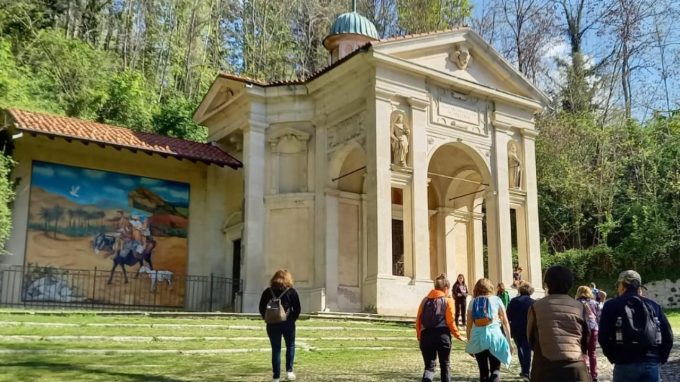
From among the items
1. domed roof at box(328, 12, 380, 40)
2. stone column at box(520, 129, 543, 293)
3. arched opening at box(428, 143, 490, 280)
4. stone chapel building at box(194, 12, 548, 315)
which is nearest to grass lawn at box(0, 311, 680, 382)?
stone chapel building at box(194, 12, 548, 315)

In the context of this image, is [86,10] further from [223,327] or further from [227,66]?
[223,327]

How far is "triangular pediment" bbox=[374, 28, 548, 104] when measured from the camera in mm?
21250

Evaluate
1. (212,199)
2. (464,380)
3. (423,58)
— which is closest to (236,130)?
(212,199)

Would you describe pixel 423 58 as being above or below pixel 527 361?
above

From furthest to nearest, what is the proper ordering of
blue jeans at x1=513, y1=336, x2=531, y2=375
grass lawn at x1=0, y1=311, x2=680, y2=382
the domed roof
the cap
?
the domed roof, blue jeans at x1=513, y1=336, x2=531, y2=375, grass lawn at x1=0, y1=311, x2=680, y2=382, the cap

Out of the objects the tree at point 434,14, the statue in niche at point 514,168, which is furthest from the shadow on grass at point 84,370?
the tree at point 434,14

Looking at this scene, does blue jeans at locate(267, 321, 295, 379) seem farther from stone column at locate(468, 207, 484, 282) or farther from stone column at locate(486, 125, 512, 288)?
stone column at locate(468, 207, 484, 282)

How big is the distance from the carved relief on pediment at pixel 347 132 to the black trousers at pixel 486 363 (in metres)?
13.8

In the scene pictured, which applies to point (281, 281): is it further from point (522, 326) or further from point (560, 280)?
point (560, 280)

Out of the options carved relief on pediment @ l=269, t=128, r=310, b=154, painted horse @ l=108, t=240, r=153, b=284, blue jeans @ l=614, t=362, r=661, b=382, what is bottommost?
blue jeans @ l=614, t=362, r=661, b=382

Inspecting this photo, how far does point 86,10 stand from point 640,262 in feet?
99.0

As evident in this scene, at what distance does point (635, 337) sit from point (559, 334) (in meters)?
0.67

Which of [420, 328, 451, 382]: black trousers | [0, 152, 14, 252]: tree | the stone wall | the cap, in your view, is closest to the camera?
the cap

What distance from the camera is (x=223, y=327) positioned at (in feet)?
47.8
